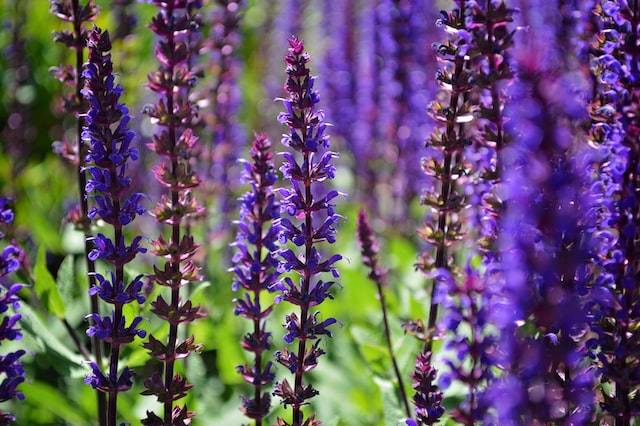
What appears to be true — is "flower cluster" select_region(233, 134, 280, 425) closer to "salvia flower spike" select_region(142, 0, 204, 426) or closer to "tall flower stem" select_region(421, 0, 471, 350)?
"salvia flower spike" select_region(142, 0, 204, 426)

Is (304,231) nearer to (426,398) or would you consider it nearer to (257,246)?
(257,246)

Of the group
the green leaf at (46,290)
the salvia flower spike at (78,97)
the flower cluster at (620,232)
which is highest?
the salvia flower spike at (78,97)

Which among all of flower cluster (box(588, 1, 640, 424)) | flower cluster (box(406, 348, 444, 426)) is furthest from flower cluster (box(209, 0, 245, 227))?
flower cluster (box(406, 348, 444, 426))

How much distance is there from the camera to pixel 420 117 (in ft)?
20.8

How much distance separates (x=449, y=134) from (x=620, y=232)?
78 cm

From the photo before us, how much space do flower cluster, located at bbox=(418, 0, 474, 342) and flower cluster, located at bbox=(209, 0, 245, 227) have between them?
1.83 meters

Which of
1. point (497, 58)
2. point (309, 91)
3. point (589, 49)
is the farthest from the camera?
point (589, 49)

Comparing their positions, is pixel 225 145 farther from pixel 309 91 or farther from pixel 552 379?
pixel 552 379

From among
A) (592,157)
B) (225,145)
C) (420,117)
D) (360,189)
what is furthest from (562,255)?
(360,189)

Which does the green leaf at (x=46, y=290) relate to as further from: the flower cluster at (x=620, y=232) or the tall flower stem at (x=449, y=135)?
the flower cluster at (x=620, y=232)

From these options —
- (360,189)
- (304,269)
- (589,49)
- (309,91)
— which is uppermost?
(360,189)

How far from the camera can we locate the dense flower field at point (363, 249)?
2.22 metres

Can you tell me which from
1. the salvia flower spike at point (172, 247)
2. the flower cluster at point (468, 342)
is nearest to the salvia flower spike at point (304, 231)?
the salvia flower spike at point (172, 247)

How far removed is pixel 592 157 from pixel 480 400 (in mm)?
961
